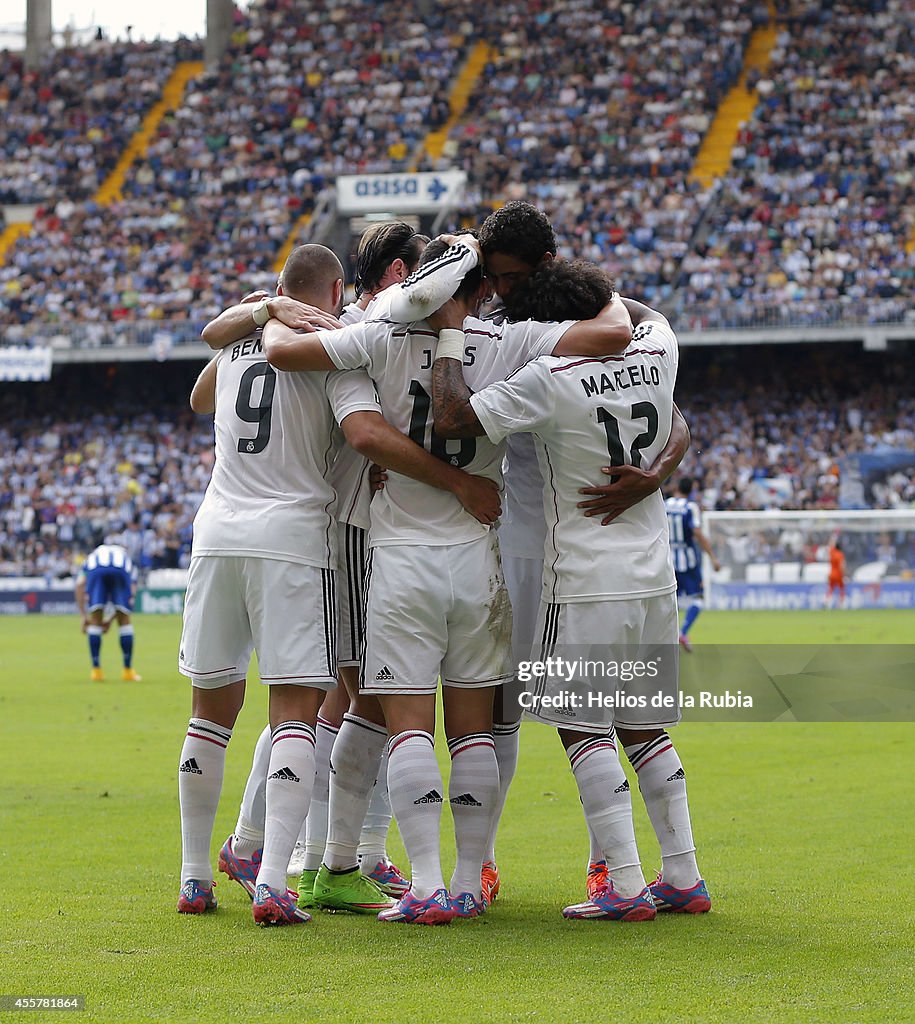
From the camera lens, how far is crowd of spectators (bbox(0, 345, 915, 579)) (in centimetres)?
3381

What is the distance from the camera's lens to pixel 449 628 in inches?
205

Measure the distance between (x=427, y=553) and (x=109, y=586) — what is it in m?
12.1

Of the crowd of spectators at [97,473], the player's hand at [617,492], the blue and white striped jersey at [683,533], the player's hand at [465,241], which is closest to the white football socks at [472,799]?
the player's hand at [617,492]

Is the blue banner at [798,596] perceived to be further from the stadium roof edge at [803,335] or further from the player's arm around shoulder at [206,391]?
the player's arm around shoulder at [206,391]

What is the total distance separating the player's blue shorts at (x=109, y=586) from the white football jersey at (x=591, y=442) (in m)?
11.9

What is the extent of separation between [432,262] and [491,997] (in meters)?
2.46

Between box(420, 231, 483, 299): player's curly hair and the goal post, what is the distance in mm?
23305

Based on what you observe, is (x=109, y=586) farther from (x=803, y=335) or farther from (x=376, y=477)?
(x=803, y=335)

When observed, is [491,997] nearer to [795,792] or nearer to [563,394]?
[563,394]

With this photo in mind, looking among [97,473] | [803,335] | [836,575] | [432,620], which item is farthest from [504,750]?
[97,473]

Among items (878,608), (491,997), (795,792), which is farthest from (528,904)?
(878,608)

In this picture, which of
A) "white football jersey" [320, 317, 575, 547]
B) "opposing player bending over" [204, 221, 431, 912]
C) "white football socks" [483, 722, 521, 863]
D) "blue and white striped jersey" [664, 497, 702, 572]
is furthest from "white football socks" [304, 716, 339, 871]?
"blue and white striped jersey" [664, 497, 702, 572]

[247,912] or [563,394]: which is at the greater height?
[563,394]

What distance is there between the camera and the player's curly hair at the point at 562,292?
5285 millimetres
